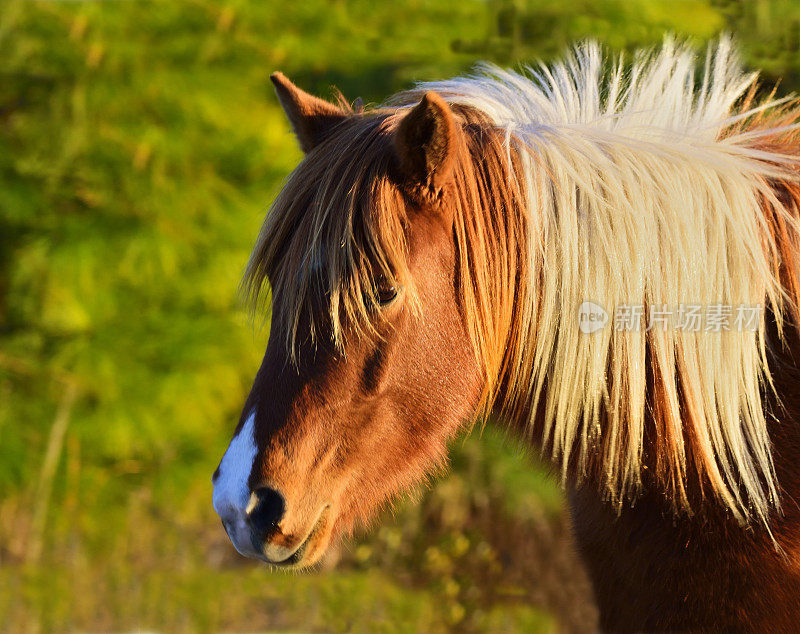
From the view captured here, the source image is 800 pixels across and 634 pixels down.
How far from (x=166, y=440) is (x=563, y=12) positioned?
14.0 ft

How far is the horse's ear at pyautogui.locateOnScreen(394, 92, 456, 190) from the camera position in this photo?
5.70ft

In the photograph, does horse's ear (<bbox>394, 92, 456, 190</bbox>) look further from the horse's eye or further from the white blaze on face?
the white blaze on face

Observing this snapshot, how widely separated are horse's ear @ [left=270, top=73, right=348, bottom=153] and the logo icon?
846 mm

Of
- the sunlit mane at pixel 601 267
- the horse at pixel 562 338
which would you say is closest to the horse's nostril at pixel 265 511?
the horse at pixel 562 338

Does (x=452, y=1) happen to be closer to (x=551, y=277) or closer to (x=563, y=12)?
(x=563, y=12)

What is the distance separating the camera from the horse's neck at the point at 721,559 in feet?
5.99

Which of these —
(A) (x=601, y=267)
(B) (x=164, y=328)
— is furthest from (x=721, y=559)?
(B) (x=164, y=328)

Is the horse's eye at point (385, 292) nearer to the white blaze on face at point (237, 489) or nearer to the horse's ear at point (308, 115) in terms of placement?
the white blaze on face at point (237, 489)

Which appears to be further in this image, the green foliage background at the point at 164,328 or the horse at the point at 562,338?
the green foliage background at the point at 164,328

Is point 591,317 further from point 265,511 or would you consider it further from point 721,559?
point 265,511

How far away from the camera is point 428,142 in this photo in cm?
180

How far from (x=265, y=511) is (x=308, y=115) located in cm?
108

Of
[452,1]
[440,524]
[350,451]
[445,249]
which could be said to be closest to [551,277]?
[445,249]

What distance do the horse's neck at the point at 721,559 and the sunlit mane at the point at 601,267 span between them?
0.16ft
